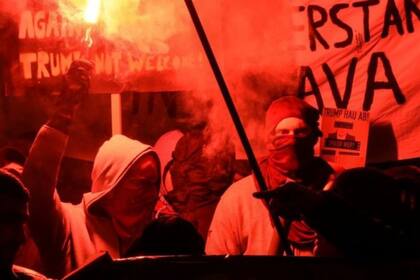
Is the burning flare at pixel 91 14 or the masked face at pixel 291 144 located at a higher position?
the burning flare at pixel 91 14

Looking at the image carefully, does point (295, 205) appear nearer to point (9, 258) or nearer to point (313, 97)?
point (9, 258)

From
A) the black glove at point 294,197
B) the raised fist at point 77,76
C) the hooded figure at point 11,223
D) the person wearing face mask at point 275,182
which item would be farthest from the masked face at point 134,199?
the black glove at point 294,197

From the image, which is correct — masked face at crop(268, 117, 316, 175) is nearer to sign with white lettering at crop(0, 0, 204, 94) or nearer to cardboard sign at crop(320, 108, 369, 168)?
cardboard sign at crop(320, 108, 369, 168)

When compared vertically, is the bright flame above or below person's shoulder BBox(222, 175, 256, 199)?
above

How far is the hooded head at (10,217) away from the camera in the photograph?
3.81 meters

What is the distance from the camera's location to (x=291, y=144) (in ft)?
18.8

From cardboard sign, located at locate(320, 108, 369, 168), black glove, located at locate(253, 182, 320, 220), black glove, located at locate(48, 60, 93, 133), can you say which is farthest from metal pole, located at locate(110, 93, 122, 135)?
black glove, located at locate(253, 182, 320, 220)

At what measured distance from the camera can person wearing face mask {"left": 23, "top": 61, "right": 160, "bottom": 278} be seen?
5.93m

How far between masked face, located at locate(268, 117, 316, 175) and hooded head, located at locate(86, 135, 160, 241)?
802 millimetres

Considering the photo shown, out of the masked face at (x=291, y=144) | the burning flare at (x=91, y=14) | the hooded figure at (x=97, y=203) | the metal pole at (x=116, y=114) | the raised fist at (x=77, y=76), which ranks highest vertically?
the burning flare at (x=91, y=14)

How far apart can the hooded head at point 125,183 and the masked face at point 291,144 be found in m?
0.80

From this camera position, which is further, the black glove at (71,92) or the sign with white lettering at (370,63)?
the black glove at (71,92)

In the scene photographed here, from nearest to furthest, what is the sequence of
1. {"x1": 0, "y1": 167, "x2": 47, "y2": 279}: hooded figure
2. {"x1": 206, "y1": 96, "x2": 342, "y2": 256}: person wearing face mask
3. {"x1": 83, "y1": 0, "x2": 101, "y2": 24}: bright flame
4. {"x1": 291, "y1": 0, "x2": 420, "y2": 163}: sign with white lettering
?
{"x1": 0, "y1": 167, "x2": 47, "y2": 279}: hooded figure → {"x1": 291, "y1": 0, "x2": 420, "y2": 163}: sign with white lettering → {"x1": 206, "y1": 96, "x2": 342, "y2": 256}: person wearing face mask → {"x1": 83, "y1": 0, "x2": 101, "y2": 24}: bright flame

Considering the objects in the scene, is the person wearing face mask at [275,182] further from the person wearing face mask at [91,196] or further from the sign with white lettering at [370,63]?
the person wearing face mask at [91,196]
